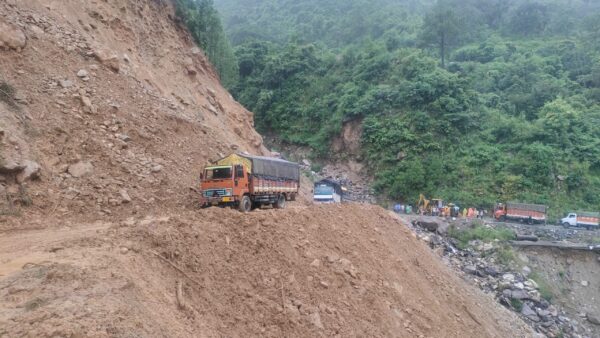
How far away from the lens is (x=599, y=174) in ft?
112

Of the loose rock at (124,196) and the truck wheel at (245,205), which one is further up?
the loose rock at (124,196)

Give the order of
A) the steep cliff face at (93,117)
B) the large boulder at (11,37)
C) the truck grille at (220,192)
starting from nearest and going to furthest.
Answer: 1. the steep cliff face at (93,117)
2. the large boulder at (11,37)
3. the truck grille at (220,192)

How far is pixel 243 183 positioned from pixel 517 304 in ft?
47.3

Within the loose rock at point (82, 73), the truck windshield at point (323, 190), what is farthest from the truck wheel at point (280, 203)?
the truck windshield at point (323, 190)

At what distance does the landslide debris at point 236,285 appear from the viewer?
534cm

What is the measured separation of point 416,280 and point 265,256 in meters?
6.04

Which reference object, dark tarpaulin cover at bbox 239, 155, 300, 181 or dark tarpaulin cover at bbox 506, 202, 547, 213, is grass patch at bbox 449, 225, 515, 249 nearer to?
dark tarpaulin cover at bbox 506, 202, 547, 213

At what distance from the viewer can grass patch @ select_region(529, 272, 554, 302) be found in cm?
2219

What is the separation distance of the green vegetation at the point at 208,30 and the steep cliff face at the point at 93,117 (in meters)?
4.51

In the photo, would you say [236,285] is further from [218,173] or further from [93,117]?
[93,117]

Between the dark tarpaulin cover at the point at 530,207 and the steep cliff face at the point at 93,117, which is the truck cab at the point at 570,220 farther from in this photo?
the steep cliff face at the point at 93,117

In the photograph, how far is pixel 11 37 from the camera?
13.3 m

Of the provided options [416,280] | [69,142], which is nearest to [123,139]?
[69,142]

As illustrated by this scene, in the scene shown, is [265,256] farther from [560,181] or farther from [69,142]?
[560,181]
